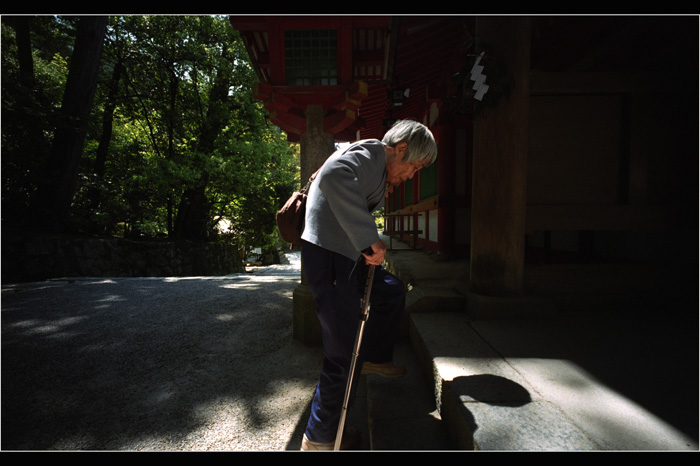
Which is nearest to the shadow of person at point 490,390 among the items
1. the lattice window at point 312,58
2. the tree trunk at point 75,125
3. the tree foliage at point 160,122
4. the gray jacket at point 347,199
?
the gray jacket at point 347,199

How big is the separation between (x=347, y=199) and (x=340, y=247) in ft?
0.76

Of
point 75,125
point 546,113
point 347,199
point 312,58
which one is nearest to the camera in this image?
point 347,199

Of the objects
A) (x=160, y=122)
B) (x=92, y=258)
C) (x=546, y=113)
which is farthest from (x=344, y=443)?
(x=160, y=122)

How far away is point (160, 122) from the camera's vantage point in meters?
10.9

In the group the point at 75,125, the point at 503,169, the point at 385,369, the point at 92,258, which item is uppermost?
the point at 75,125

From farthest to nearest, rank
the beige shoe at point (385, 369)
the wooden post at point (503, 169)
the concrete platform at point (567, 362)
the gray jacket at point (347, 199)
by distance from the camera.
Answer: the wooden post at point (503, 169) < the beige shoe at point (385, 369) < the gray jacket at point (347, 199) < the concrete platform at point (567, 362)

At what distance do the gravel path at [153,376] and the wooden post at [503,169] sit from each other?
5.75 ft

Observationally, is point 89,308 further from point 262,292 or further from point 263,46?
point 263,46

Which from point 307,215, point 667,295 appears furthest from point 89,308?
point 667,295

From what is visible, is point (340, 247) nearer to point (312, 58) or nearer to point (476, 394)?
point (476, 394)

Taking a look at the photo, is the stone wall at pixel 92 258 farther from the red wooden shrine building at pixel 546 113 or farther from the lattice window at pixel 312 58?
the lattice window at pixel 312 58

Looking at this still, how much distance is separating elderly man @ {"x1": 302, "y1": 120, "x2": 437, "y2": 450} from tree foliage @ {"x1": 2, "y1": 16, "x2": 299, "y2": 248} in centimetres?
936

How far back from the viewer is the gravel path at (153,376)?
1.81m

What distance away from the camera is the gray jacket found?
1.34m
